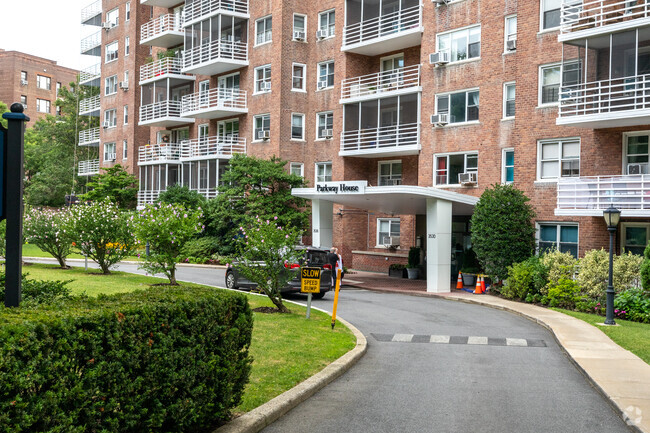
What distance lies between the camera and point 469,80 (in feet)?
101

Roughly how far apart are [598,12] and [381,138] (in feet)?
41.1

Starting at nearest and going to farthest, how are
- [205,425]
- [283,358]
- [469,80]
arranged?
[205,425] → [283,358] → [469,80]

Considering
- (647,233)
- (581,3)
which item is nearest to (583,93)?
(581,3)

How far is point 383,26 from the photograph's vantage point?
115 feet

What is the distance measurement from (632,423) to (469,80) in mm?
24327

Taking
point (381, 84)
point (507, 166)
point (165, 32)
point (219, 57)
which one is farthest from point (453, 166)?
point (165, 32)

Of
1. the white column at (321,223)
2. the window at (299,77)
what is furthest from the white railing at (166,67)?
the white column at (321,223)

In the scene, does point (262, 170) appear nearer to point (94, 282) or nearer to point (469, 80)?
point (469, 80)

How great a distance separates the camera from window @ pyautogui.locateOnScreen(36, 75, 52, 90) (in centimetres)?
9469

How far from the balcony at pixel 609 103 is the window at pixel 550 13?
3190 millimetres

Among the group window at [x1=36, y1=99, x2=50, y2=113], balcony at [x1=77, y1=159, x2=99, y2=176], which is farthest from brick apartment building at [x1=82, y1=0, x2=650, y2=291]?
window at [x1=36, y1=99, x2=50, y2=113]

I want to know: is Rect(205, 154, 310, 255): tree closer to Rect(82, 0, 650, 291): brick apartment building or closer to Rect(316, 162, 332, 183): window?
Rect(316, 162, 332, 183): window

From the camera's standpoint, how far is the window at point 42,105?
94.7 metres

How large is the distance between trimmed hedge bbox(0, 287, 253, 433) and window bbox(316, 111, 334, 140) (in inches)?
1244
